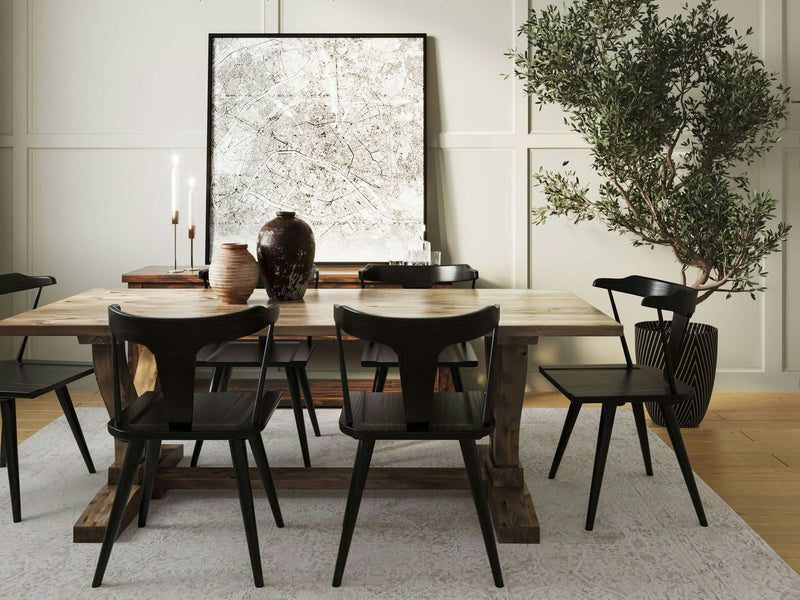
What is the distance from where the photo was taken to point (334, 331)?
2299 mm

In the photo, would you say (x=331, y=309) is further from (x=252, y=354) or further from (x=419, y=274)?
(x=419, y=274)

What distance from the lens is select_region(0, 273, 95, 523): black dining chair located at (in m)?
2.66

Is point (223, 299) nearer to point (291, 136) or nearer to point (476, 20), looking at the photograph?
point (291, 136)

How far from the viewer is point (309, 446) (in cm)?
355

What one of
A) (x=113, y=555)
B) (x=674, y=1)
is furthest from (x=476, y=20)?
(x=113, y=555)

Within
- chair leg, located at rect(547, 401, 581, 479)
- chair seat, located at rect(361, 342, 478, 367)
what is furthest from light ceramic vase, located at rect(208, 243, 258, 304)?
chair leg, located at rect(547, 401, 581, 479)

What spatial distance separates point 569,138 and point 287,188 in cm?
169

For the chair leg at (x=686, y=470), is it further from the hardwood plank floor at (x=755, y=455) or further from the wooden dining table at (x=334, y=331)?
the wooden dining table at (x=334, y=331)

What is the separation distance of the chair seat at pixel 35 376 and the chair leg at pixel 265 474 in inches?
31.4

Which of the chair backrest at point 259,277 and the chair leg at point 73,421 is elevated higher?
the chair backrest at point 259,277

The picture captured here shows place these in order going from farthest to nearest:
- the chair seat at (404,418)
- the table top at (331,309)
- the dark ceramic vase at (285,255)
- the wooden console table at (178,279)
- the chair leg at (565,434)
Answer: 1. the wooden console table at (178,279)
2. the chair leg at (565,434)
3. the dark ceramic vase at (285,255)
4. the table top at (331,309)
5. the chair seat at (404,418)

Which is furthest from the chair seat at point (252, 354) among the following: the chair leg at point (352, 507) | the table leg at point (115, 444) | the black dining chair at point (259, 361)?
the chair leg at point (352, 507)

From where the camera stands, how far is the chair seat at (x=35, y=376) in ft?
8.73

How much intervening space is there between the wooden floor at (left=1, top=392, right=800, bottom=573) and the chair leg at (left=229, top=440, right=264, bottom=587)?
1614 mm
